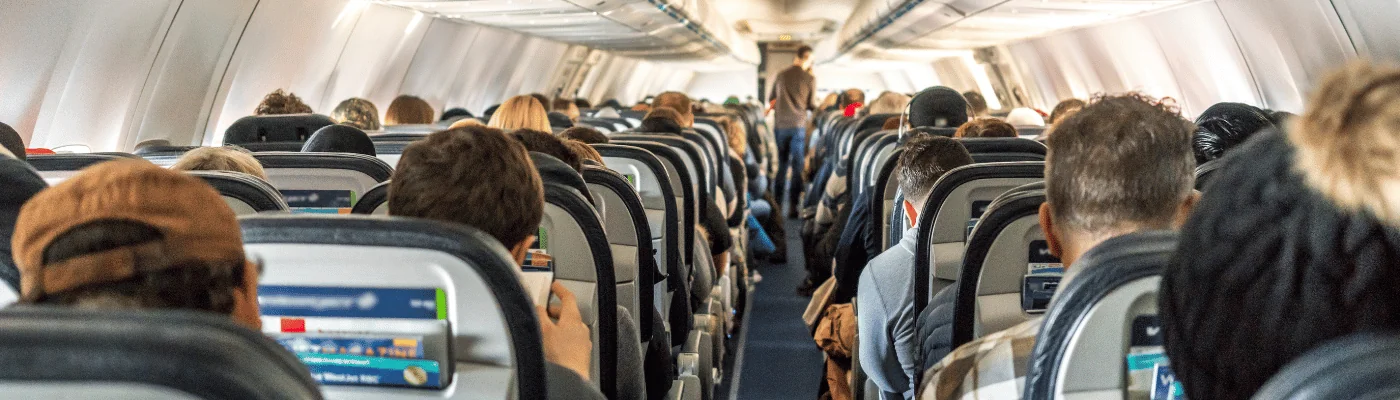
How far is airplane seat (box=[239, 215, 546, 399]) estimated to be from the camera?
1.41 m

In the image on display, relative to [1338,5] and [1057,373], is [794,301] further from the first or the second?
[1057,373]

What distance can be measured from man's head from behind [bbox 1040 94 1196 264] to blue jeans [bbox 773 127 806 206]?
1160cm

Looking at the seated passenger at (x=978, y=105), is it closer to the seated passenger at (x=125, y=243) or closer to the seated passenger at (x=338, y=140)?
the seated passenger at (x=338, y=140)

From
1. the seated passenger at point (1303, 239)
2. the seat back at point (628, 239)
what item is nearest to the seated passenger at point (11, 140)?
the seat back at point (628, 239)

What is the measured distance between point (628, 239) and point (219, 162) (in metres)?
1.15

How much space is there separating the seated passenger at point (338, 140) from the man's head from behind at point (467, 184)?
2462 millimetres

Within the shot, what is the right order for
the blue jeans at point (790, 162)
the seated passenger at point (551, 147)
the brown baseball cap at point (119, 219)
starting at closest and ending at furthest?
the brown baseball cap at point (119, 219) < the seated passenger at point (551, 147) < the blue jeans at point (790, 162)

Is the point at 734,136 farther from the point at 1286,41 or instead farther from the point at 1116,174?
the point at 1116,174

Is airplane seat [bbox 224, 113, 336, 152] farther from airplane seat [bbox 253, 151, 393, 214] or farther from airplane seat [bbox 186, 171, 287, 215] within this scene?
airplane seat [bbox 186, 171, 287, 215]

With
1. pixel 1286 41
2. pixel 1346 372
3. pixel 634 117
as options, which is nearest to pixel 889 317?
pixel 1346 372

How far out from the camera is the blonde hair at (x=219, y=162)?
120 inches

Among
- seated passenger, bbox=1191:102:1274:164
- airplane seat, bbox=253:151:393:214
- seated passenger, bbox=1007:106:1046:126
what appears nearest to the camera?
airplane seat, bbox=253:151:393:214

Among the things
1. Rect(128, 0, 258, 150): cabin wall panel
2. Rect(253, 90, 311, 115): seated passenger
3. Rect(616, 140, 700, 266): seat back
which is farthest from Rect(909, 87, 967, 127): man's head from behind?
Rect(128, 0, 258, 150): cabin wall panel

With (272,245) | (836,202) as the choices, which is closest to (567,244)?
(272,245)
